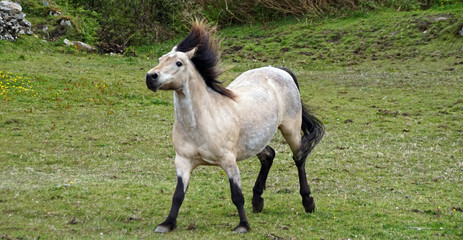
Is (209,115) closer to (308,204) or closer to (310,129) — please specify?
(308,204)

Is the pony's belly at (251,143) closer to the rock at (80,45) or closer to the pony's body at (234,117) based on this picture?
the pony's body at (234,117)

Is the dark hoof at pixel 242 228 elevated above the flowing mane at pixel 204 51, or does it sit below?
below

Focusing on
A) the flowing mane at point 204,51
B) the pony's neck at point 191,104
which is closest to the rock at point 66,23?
the flowing mane at point 204,51

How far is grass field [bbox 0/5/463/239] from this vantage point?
7492mm

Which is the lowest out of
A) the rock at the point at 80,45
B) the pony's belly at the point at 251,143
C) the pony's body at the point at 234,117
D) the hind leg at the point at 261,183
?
the rock at the point at 80,45

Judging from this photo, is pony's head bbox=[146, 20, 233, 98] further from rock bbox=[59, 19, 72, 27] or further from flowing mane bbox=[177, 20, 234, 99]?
rock bbox=[59, 19, 72, 27]

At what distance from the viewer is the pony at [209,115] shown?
6.71 meters

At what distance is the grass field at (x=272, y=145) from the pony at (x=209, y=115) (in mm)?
387

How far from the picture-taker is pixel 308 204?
8.13m

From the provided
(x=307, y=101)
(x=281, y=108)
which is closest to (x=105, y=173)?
(x=281, y=108)

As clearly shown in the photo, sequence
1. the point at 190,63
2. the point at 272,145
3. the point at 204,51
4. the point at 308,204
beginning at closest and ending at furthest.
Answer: the point at 190,63
the point at 204,51
the point at 308,204
the point at 272,145

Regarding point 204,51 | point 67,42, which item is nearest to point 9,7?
point 67,42

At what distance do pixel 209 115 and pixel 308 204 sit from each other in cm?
225

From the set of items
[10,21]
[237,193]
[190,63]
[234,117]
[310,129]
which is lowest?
[10,21]
